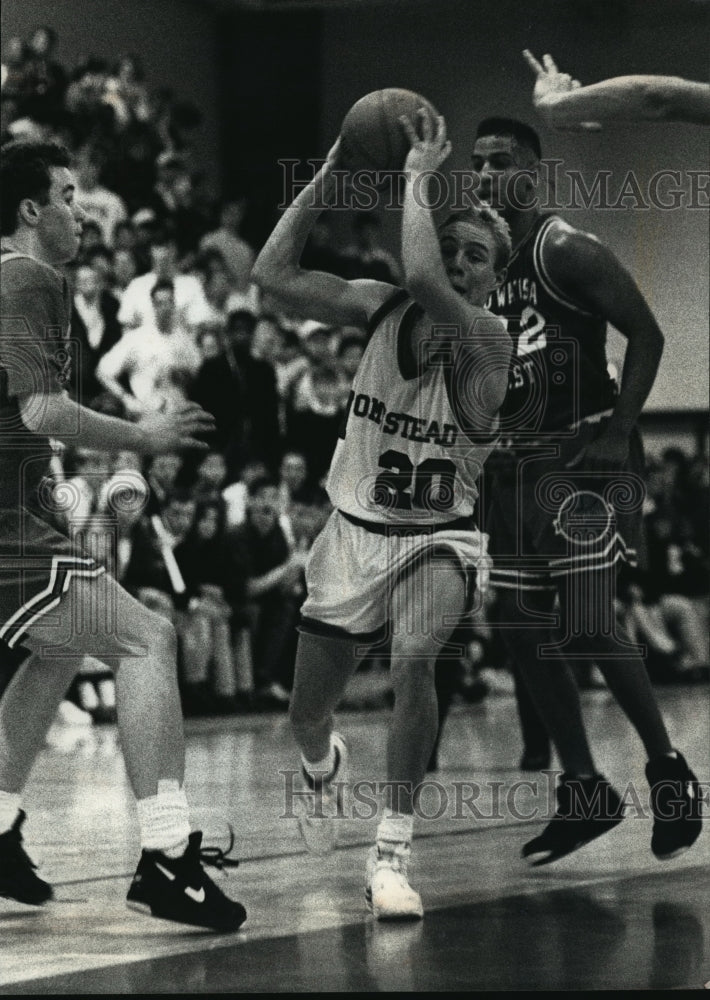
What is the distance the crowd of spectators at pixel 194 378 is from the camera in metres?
8.30

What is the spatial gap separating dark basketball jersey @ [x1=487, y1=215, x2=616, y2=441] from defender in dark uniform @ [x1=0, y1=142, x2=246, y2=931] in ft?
4.16

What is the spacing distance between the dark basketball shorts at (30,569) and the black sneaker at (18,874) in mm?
525

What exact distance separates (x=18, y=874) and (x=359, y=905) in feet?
2.80

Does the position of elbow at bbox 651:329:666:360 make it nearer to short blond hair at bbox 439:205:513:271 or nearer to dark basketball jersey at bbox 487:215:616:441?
dark basketball jersey at bbox 487:215:616:441

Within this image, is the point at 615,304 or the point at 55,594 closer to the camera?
the point at 55,594

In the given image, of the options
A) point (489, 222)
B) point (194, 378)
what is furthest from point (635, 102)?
point (194, 378)

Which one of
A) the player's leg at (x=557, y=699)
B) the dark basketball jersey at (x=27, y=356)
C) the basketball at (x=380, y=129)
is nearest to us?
the dark basketball jersey at (x=27, y=356)

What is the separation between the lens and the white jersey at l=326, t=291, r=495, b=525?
4.45 metres

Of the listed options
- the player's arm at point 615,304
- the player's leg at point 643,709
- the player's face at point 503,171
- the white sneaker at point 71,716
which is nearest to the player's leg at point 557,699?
the player's leg at point 643,709

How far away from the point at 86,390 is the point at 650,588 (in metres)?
3.91

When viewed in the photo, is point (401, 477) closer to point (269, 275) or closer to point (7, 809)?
point (269, 275)

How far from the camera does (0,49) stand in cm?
909

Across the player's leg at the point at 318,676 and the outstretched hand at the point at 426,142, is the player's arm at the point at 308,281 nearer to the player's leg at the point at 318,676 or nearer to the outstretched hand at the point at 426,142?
the outstretched hand at the point at 426,142

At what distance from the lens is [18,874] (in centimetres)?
452
